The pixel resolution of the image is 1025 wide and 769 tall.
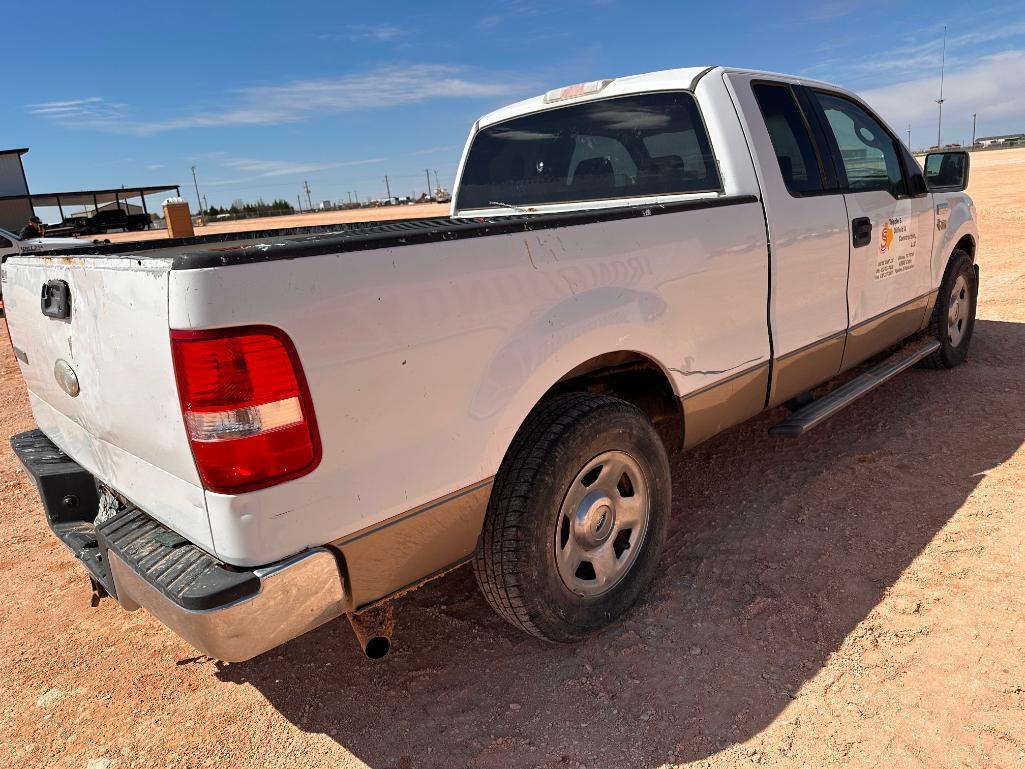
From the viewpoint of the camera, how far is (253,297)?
1.65 metres

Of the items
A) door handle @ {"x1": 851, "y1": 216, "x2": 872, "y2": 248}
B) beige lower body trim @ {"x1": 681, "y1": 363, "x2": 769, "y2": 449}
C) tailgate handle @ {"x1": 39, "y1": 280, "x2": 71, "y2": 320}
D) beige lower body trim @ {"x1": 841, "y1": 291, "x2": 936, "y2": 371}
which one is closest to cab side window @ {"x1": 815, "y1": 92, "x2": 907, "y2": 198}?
door handle @ {"x1": 851, "y1": 216, "x2": 872, "y2": 248}

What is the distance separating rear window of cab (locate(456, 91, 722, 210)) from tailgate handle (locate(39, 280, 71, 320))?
7.96ft

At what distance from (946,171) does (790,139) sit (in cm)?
171

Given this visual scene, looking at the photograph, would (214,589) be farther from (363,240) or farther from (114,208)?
(114,208)

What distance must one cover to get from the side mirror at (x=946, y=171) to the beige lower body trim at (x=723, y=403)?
232 cm

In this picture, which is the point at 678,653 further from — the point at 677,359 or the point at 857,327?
the point at 857,327

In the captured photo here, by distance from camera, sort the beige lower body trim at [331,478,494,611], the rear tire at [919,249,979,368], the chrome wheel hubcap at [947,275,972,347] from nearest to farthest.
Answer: the beige lower body trim at [331,478,494,611]
the rear tire at [919,249,979,368]
the chrome wheel hubcap at [947,275,972,347]

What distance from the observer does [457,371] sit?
79.4 inches

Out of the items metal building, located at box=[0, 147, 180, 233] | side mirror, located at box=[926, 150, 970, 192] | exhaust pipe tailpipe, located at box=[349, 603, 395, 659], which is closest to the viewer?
exhaust pipe tailpipe, located at box=[349, 603, 395, 659]

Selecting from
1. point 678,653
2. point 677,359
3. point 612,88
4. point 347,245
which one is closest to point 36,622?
point 347,245

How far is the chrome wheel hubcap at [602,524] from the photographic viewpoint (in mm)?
2492

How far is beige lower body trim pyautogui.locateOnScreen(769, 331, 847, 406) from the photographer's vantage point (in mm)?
3369

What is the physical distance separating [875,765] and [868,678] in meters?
0.37

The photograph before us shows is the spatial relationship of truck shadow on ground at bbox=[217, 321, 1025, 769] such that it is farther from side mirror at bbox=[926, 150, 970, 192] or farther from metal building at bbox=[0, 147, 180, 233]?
metal building at bbox=[0, 147, 180, 233]
